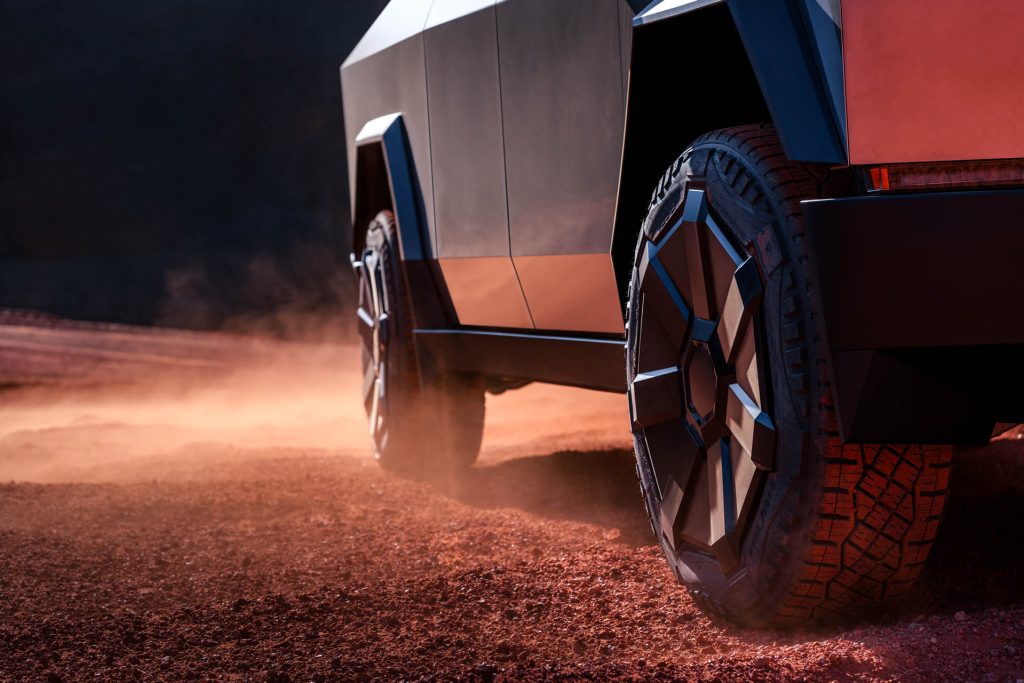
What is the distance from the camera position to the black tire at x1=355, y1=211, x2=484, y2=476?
5.54 metres

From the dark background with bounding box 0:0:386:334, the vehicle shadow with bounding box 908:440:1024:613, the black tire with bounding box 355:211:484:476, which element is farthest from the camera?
the dark background with bounding box 0:0:386:334

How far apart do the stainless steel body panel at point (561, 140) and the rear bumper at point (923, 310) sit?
1.27 m

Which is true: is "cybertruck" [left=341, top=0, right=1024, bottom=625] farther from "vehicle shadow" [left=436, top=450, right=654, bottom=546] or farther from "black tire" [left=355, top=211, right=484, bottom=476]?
"black tire" [left=355, top=211, right=484, bottom=476]

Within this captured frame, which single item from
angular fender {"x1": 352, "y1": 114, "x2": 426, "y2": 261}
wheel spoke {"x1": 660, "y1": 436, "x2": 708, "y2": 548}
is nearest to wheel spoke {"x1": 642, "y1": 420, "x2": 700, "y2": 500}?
wheel spoke {"x1": 660, "y1": 436, "x2": 708, "y2": 548}

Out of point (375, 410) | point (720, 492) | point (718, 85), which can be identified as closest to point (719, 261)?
point (720, 492)

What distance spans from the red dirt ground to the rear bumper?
17.8 inches

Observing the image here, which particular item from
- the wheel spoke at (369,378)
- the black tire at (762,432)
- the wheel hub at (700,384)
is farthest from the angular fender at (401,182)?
the black tire at (762,432)

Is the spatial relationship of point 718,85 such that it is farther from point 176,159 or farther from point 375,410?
point 176,159

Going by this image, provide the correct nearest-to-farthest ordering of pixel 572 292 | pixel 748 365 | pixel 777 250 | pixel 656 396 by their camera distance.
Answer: pixel 777 250
pixel 748 365
pixel 656 396
pixel 572 292

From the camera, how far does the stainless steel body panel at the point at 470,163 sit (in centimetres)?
421

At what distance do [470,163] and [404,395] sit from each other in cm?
148

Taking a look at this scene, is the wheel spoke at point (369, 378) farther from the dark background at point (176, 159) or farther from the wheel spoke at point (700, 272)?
the dark background at point (176, 159)

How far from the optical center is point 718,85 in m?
3.12

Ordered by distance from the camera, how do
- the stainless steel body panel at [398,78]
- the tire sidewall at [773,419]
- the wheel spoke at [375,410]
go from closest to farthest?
the tire sidewall at [773,419], the stainless steel body panel at [398,78], the wheel spoke at [375,410]
